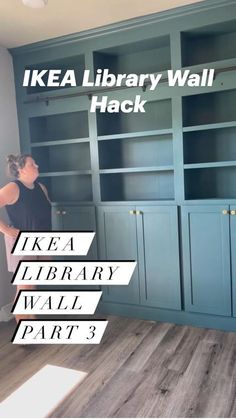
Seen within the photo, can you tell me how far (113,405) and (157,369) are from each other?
440 mm

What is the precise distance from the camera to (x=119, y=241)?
10.2 feet

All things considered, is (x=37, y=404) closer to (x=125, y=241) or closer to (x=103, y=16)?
(x=125, y=241)

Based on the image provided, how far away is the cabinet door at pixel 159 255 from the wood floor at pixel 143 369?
235 mm

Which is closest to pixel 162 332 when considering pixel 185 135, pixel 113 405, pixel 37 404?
pixel 113 405

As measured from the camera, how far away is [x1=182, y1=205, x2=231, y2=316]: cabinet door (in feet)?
8.95

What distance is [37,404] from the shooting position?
6.59 ft

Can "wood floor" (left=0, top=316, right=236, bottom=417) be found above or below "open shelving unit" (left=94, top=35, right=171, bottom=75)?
below

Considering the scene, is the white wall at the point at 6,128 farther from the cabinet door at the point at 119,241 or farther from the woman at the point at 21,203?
the cabinet door at the point at 119,241

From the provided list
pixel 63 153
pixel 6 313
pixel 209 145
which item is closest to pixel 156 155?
pixel 209 145

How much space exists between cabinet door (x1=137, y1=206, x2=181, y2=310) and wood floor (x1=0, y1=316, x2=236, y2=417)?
24 centimetres

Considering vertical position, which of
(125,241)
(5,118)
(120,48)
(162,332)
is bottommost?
(162,332)

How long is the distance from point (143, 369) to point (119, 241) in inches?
43.2

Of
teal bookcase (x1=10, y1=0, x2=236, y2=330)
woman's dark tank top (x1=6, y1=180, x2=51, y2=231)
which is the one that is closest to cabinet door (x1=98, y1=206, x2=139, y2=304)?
teal bookcase (x1=10, y1=0, x2=236, y2=330)

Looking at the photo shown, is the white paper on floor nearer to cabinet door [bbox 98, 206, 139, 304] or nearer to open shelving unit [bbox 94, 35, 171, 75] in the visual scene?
cabinet door [bbox 98, 206, 139, 304]
